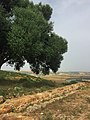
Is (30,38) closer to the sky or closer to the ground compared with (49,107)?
closer to the sky

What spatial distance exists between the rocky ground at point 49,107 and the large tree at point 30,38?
16.5 meters

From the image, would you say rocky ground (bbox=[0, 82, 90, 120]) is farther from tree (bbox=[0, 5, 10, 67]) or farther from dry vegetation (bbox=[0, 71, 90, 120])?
tree (bbox=[0, 5, 10, 67])

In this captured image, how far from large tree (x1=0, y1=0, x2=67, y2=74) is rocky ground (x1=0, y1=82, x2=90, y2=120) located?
54.1 ft

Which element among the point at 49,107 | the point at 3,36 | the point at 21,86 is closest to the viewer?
the point at 49,107

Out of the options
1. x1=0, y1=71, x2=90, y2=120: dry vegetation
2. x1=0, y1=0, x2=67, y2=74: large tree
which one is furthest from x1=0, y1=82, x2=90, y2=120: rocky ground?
x1=0, y1=0, x2=67, y2=74: large tree

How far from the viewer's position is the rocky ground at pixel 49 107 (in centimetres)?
1606

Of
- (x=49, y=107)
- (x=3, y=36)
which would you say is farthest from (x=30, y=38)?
(x=49, y=107)

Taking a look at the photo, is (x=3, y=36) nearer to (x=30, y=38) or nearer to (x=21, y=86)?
(x=30, y=38)

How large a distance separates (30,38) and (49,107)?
20.3 meters

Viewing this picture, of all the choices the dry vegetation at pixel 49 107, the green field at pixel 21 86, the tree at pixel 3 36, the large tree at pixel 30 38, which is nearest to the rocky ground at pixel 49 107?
the dry vegetation at pixel 49 107

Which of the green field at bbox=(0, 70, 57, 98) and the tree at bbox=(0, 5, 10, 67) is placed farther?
the tree at bbox=(0, 5, 10, 67)

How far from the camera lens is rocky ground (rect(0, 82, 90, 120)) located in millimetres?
16062

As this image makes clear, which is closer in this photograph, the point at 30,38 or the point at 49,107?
the point at 49,107

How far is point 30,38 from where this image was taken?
37312 mm
